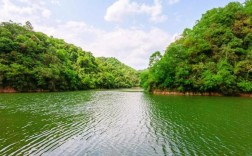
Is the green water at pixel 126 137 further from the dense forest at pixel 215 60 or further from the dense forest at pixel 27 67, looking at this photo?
the dense forest at pixel 27 67

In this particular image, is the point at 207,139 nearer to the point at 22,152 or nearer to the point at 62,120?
the point at 22,152

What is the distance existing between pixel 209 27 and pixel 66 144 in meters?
58.5

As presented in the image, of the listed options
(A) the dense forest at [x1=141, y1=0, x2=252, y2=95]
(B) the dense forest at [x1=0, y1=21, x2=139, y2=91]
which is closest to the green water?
(A) the dense forest at [x1=141, y1=0, x2=252, y2=95]

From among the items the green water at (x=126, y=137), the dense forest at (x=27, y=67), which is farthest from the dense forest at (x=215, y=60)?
the dense forest at (x=27, y=67)

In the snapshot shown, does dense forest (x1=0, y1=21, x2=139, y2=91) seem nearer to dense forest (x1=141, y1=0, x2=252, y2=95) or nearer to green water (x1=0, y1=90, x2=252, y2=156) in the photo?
dense forest (x1=141, y1=0, x2=252, y2=95)

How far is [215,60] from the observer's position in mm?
55375

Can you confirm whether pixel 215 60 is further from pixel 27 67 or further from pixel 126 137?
pixel 27 67

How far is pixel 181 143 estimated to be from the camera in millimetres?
12375

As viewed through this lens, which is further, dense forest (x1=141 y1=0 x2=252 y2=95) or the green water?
dense forest (x1=141 y1=0 x2=252 y2=95)

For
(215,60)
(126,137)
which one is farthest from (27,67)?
(126,137)

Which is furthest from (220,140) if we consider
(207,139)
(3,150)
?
(3,150)

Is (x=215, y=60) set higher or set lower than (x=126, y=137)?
higher

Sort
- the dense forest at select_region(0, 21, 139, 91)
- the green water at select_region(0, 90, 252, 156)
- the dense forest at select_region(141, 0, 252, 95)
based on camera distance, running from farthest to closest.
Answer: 1. the dense forest at select_region(0, 21, 139, 91)
2. the dense forest at select_region(141, 0, 252, 95)
3. the green water at select_region(0, 90, 252, 156)

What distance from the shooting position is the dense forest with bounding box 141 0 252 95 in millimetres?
48969
